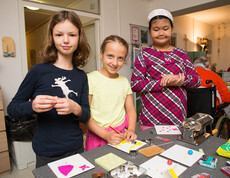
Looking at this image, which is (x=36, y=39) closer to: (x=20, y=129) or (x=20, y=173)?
(x=20, y=129)

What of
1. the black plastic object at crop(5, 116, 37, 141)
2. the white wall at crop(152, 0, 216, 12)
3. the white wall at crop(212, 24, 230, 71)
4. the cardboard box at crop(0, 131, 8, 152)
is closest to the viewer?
the cardboard box at crop(0, 131, 8, 152)

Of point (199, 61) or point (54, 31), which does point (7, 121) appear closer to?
point (54, 31)

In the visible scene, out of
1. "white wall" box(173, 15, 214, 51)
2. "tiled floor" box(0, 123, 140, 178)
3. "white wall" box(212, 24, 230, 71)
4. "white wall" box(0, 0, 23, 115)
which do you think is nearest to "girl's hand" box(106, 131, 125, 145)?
"tiled floor" box(0, 123, 140, 178)

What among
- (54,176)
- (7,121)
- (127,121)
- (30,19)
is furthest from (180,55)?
(30,19)

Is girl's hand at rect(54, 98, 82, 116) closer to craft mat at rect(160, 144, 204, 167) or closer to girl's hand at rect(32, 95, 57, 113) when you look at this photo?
girl's hand at rect(32, 95, 57, 113)

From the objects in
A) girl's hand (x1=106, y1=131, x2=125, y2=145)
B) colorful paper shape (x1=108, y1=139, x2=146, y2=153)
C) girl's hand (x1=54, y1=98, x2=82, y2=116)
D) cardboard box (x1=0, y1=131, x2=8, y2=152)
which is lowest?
cardboard box (x1=0, y1=131, x2=8, y2=152)

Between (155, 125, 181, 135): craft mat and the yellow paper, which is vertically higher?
(155, 125, 181, 135): craft mat

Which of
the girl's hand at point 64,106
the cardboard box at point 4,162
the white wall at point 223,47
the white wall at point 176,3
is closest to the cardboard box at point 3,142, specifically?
the cardboard box at point 4,162

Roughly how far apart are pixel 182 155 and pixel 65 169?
0.52 metres

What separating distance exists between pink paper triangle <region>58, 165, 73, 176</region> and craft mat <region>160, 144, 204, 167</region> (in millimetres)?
418

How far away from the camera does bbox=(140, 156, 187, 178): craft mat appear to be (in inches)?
27.0

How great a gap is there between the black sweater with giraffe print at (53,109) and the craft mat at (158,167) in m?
0.41

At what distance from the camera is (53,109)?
0.97m

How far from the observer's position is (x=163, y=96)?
124 cm
